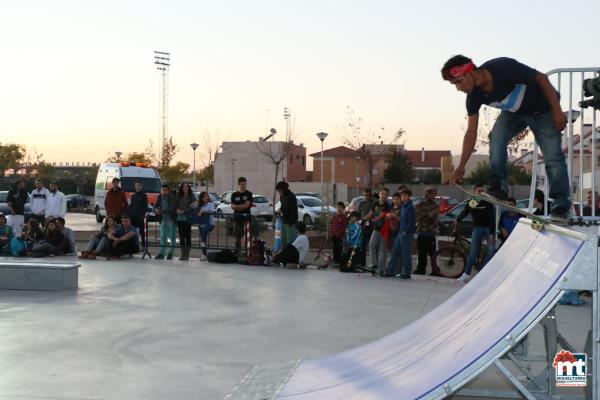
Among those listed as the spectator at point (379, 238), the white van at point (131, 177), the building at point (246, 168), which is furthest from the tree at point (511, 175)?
the spectator at point (379, 238)

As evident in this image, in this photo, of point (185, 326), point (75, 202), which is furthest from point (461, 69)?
point (75, 202)

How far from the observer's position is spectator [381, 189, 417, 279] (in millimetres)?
13219

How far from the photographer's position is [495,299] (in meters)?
5.03

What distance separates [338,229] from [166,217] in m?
4.06

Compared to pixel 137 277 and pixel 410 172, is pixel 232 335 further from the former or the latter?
pixel 410 172

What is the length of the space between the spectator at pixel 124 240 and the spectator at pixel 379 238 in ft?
16.0

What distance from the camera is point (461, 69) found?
541 centimetres

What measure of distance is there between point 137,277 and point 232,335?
18.1ft

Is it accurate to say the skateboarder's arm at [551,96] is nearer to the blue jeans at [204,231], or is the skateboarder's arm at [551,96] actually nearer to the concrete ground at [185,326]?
the concrete ground at [185,326]

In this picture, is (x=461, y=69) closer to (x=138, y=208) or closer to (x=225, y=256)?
(x=225, y=256)

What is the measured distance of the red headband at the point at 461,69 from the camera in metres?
5.40

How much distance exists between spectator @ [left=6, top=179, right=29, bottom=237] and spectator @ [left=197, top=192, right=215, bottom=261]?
15.9 feet

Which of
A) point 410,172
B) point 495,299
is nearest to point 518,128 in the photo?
point 495,299

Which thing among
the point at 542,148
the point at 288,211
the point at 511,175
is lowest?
the point at 288,211
